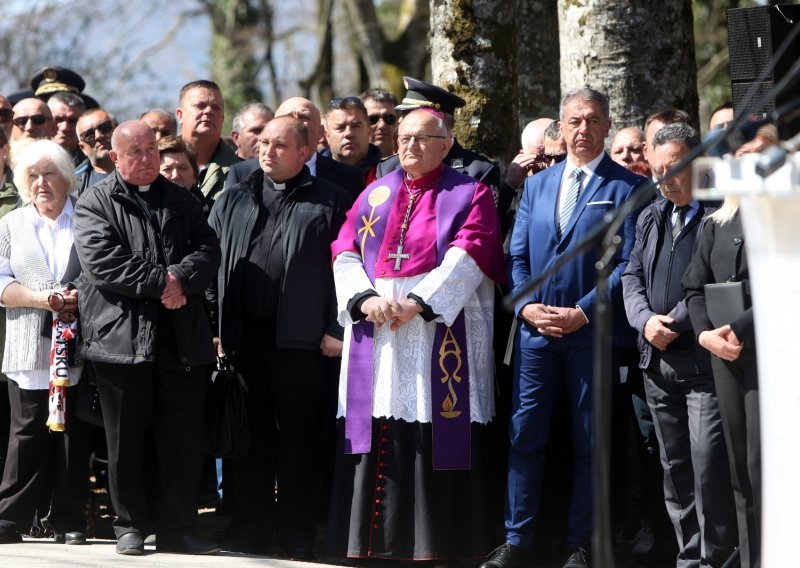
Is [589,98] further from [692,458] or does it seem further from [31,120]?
[31,120]

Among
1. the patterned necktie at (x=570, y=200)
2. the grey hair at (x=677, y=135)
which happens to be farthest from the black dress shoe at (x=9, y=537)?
the grey hair at (x=677, y=135)

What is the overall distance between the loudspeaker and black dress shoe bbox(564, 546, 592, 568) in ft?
7.42

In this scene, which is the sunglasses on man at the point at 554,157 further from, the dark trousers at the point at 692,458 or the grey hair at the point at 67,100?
the grey hair at the point at 67,100

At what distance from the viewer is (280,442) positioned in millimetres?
6863

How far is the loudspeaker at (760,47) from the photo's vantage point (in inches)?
241

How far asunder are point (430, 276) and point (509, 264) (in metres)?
0.47

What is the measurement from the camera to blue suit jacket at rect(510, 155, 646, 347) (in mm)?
6383

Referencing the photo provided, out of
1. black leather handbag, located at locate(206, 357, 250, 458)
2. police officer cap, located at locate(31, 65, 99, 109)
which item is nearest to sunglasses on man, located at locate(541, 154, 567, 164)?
black leather handbag, located at locate(206, 357, 250, 458)

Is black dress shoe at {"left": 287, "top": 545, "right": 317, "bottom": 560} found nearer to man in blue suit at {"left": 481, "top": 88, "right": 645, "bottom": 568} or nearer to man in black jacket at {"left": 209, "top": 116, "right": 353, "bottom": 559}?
man in black jacket at {"left": 209, "top": 116, "right": 353, "bottom": 559}

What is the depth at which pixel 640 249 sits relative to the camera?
630 centimetres

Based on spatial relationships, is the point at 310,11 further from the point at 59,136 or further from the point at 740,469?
the point at 740,469

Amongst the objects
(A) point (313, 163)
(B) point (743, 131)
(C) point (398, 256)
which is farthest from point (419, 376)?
(B) point (743, 131)

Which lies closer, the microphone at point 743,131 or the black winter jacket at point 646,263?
the microphone at point 743,131

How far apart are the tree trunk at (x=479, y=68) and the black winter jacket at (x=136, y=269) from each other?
228cm
